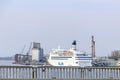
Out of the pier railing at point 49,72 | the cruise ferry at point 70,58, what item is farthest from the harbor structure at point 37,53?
the pier railing at point 49,72

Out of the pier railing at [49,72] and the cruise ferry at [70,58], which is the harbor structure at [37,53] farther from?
the pier railing at [49,72]

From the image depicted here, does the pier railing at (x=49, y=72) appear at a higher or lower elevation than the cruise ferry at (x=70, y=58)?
higher

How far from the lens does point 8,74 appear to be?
124 feet

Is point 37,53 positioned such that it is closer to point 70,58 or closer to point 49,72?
point 70,58

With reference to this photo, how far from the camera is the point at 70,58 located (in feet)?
395

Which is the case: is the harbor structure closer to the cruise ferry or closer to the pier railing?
the cruise ferry

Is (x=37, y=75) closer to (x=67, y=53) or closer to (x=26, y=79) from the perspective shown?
(x=26, y=79)

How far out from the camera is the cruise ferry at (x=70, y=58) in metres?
119

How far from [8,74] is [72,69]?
5.98 metres

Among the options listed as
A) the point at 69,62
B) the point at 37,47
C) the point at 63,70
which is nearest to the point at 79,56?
the point at 69,62

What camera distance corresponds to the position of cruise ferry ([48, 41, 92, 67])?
119 m

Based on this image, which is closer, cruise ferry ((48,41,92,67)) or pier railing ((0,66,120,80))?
pier railing ((0,66,120,80))

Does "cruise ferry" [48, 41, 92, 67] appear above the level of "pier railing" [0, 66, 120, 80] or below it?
below

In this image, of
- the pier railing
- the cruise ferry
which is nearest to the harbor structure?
the cruise ferry
